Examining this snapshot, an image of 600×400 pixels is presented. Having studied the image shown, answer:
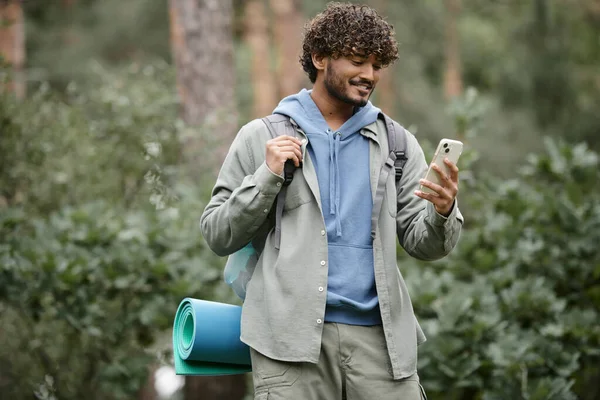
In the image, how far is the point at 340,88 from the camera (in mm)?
3068

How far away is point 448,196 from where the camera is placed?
2865 mm

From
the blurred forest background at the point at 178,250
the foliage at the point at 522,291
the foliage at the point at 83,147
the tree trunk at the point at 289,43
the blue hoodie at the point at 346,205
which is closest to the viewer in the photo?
the blue hoodie at the point at 346,205

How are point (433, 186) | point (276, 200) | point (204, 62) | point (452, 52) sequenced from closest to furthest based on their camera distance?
point (433, 186) < point (276, 200) < point (204, 62) < point (452, 52)

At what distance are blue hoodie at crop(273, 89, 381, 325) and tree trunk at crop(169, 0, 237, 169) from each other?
3948 millimetres

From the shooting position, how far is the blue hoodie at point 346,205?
2.97 metres

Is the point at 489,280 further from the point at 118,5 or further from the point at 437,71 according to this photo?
the point at 437,71

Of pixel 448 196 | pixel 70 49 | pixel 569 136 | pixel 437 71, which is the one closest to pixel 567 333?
pixel 448 196

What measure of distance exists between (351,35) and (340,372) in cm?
116

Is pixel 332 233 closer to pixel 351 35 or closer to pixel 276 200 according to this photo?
pixel 276 200

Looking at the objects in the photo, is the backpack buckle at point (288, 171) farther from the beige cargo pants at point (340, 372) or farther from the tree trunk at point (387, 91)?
the tree trunk at point (387, 91)

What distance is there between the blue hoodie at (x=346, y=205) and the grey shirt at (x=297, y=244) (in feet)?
0.12

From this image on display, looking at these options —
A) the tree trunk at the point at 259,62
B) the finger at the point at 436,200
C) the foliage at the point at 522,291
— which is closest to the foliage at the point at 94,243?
the foliage at the point at 522,291

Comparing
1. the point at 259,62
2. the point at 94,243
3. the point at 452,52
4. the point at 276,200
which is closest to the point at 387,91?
the point at 452,52

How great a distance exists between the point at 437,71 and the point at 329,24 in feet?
73.0
